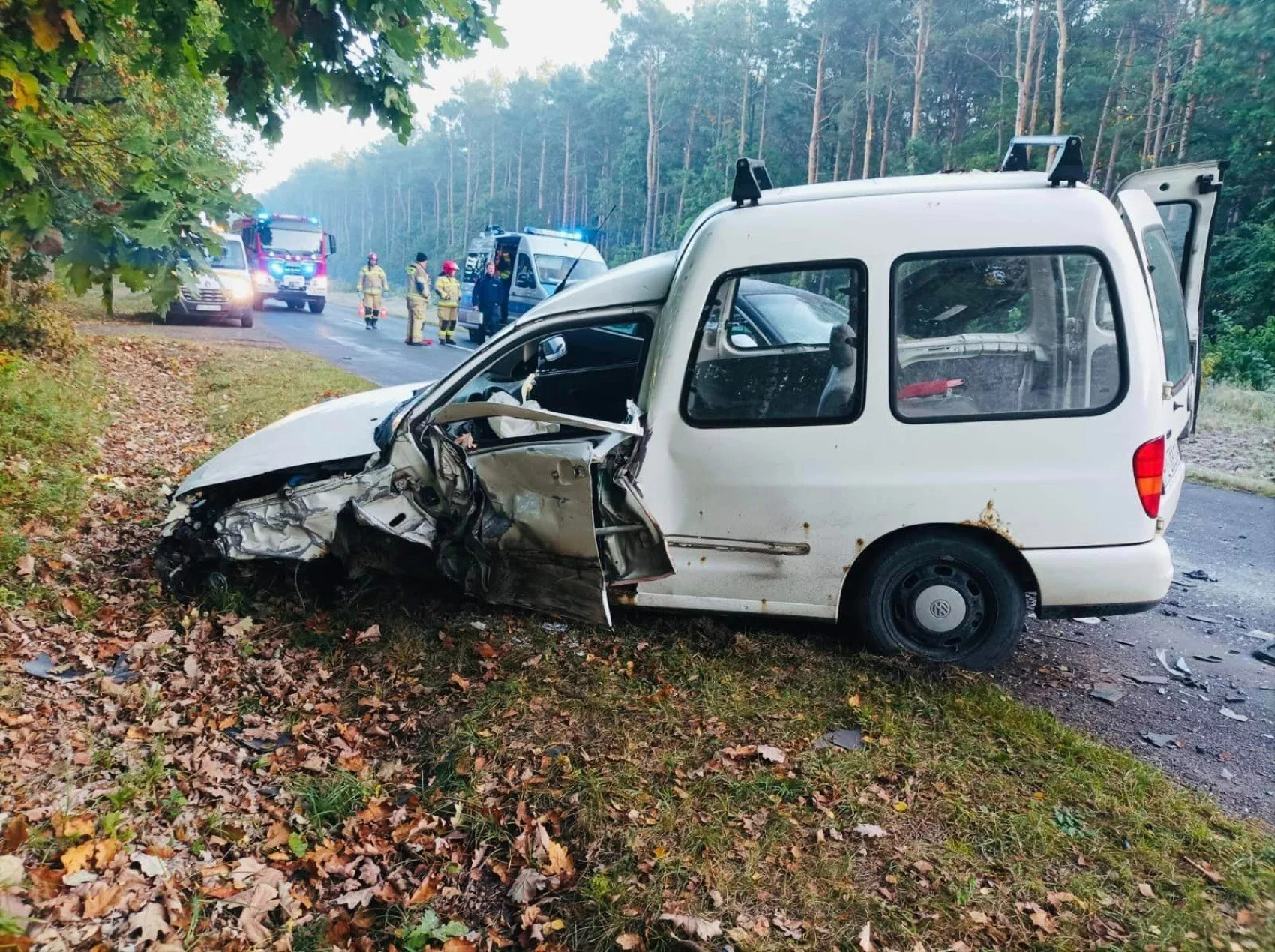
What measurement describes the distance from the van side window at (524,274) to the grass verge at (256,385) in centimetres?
590

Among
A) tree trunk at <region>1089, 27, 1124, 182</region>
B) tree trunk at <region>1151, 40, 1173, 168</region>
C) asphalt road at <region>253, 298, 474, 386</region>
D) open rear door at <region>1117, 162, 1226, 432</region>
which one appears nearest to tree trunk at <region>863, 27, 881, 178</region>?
tree trunk at <region>1089, 27, 1124, 182</region>

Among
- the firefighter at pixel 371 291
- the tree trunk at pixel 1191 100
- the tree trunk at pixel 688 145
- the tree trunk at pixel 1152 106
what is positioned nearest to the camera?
the firefighter at pixel 371 291

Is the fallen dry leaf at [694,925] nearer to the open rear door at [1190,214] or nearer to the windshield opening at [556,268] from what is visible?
the open rear door at [1190,214]

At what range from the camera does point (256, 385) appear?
36.1ft

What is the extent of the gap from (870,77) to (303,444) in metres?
32.0

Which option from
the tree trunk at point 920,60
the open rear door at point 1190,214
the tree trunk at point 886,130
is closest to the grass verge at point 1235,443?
the open rear door at point 1190,214

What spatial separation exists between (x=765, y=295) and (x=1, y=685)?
3932 millimetres

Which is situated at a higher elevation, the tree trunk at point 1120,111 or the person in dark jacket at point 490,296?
the tree trunk at point 1120,111

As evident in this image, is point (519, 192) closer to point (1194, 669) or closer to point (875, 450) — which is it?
point (875, 450)

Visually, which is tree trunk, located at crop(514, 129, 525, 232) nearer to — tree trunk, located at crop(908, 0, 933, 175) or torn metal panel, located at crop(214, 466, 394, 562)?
tree trunk, located at crop(908, 0, 933, 175)

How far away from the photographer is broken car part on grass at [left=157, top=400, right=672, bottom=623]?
383 centimetres

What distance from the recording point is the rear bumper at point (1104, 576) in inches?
146

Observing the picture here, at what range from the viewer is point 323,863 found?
2895 millimetres

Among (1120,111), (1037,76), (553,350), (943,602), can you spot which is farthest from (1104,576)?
(1120,111)
